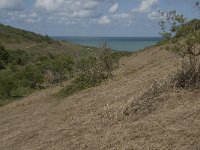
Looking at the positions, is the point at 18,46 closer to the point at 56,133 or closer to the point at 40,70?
the point at 40,70

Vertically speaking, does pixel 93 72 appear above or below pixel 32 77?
above

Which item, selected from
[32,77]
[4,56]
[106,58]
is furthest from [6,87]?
[4,56]

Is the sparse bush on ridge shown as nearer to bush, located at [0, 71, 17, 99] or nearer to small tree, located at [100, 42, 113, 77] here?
small tree, located at [100, 42, 113, 77]

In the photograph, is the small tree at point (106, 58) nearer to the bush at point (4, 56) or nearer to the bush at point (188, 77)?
the bush at point (188, 77)

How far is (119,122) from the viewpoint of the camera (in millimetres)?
7984

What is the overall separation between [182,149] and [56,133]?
3.34 m

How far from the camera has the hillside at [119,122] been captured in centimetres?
675

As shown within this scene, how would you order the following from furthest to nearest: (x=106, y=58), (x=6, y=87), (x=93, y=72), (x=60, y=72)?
(x=60, y=72)
(x=6, y=87)
(x=106, y=58)
(x=93, y=72)

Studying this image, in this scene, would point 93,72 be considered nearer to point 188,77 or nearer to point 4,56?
point 188,77

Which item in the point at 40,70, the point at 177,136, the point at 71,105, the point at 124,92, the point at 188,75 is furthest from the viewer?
the point at 40,70

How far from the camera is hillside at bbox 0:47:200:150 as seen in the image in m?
6.75

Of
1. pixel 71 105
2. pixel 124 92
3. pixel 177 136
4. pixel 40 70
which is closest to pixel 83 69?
pixel 71 105

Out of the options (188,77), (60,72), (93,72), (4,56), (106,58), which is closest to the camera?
(188,77)

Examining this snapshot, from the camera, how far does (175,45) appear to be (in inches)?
344
